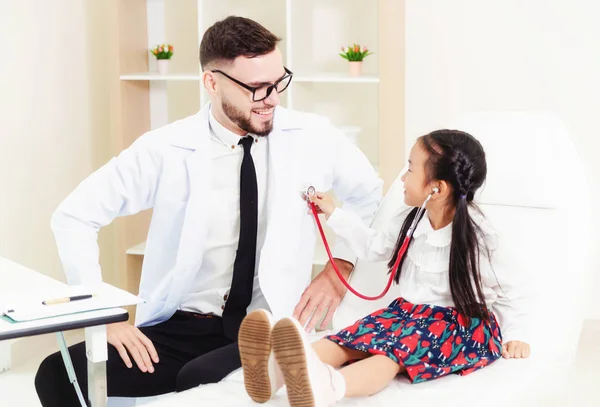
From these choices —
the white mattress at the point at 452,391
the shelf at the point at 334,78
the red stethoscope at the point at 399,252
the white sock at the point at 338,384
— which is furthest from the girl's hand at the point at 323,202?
the shelf at the point at 334,78

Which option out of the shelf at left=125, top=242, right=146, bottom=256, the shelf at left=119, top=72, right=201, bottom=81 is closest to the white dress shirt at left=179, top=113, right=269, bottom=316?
the shelf at left=119, top=72, right=201, bottom=81

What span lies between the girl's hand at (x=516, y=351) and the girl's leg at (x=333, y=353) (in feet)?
1.06

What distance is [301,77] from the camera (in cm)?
326

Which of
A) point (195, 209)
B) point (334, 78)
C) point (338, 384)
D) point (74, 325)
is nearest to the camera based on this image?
point (74, 325)

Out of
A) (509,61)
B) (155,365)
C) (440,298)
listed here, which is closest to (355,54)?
(509,61)

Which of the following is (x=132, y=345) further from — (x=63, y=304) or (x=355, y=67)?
(x=355, y=67)

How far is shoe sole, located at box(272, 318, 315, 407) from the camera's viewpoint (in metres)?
1.58

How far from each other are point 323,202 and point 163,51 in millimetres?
1583

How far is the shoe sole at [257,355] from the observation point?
1.69 metres

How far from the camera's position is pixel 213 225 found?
222 cm

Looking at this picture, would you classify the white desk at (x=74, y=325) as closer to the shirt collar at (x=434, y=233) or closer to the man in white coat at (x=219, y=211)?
the man in white coat at (x=219, y=211)

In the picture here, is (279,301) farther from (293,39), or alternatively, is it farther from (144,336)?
(293,39)

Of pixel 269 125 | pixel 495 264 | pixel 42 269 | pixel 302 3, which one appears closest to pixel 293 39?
pixel 302 3

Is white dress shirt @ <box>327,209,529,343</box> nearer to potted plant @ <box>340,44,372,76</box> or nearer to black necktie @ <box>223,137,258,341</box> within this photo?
black necktie @ <box>223,137,258,341</box>
